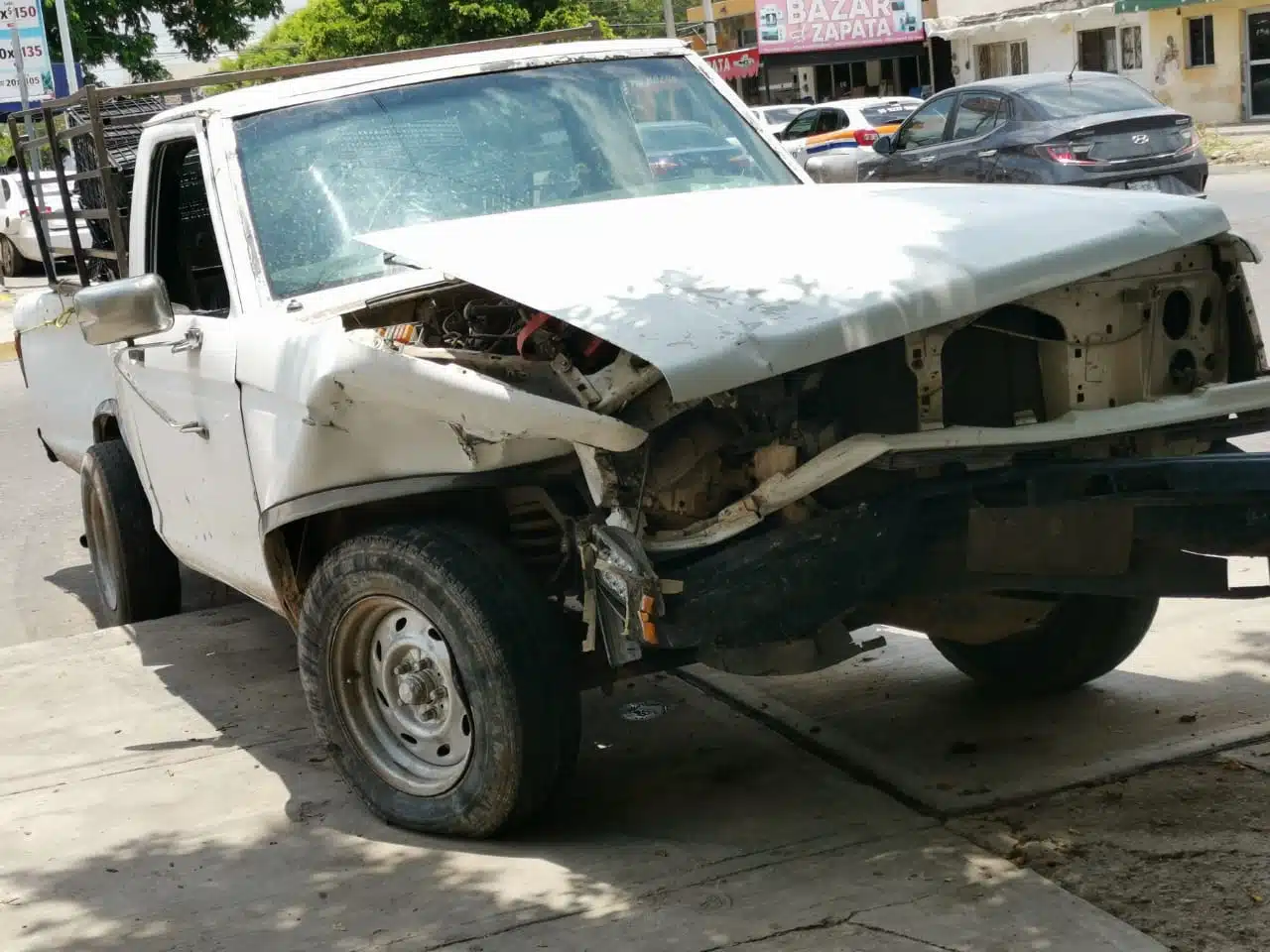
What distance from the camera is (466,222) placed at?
4688 millimetres

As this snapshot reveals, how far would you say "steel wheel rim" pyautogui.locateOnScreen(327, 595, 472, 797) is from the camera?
4523 mm

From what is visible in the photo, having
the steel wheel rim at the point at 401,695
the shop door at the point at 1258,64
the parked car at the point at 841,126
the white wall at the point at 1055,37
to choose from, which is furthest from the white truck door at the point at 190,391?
the white wall at the point at 1055,37

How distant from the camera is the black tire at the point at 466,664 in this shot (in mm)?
4223

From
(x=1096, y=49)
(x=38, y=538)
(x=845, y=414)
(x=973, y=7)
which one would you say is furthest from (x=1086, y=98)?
(x=973, y=7)

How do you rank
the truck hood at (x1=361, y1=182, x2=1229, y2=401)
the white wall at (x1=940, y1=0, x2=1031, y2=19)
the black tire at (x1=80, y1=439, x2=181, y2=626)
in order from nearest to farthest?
the truck hood at (x1=361, y1=182, x2=1229, y2=401), the black tire at (x1=80, y1=439, x2=181, y2=626), the white wall at (x1=940, y1=0, x2=1031, y2=19)

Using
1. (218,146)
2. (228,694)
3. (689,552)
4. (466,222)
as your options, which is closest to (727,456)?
(689,552)

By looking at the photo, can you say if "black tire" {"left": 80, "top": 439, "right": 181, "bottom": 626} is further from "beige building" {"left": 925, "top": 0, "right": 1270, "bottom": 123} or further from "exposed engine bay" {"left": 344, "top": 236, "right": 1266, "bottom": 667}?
"beige building" {"left": 925, "top": 0, "right": 1270, "bottom": 123}

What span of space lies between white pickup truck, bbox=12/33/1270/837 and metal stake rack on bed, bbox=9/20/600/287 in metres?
1.22

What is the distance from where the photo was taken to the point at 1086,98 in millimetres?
16984

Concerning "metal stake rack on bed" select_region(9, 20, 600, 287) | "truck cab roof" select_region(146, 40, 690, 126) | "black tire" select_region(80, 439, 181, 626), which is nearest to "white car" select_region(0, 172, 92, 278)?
"metal stake rack on bed" select_region(9, 20, 600, 287)

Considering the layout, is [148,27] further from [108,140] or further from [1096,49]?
[108,140]

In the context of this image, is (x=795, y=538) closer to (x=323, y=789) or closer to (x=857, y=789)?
(x=857, y=789)

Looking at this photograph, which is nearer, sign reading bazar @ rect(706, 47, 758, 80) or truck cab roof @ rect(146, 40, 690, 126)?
truck cab roof @ rect(146, 40, 690, 126)

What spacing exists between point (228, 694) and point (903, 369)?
123 inches
